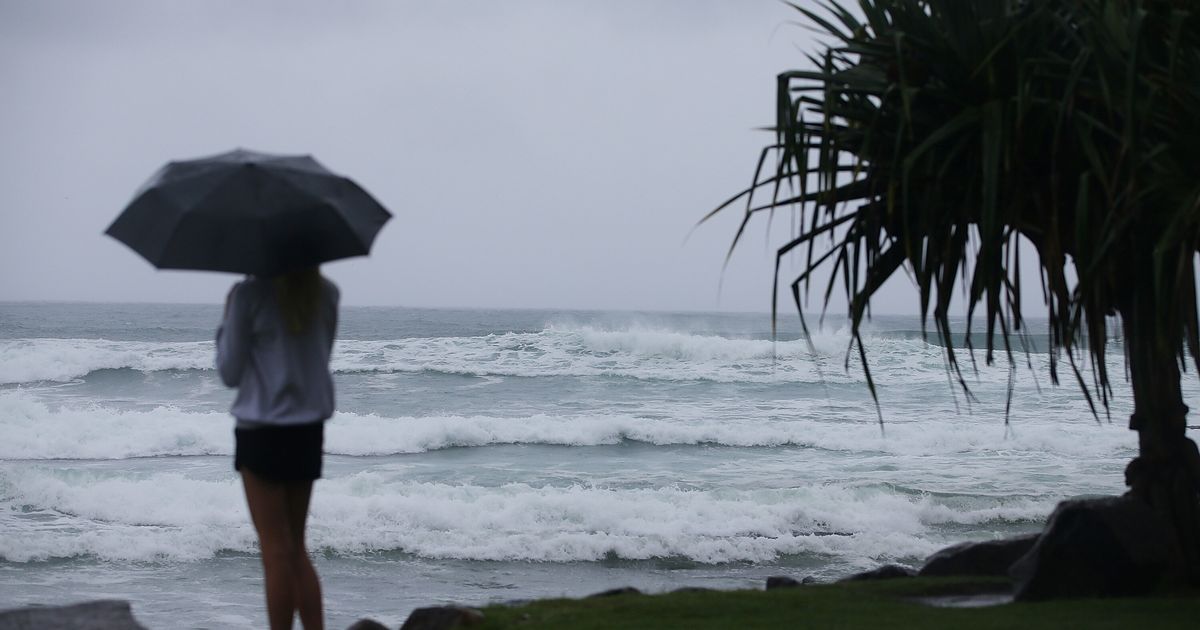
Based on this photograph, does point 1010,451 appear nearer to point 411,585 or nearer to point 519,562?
point 519,562

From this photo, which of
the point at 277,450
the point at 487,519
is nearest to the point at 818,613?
the point at 277,450

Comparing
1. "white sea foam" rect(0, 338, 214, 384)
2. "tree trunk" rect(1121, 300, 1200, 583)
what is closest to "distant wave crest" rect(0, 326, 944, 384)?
"white sea foam" rect(0, 338, 214, 384)

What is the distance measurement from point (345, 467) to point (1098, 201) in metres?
12.7

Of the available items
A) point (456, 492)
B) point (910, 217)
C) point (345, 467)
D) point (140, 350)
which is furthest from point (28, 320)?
point (910, 217)

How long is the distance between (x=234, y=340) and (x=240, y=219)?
395 mm

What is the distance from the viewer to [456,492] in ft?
42.2

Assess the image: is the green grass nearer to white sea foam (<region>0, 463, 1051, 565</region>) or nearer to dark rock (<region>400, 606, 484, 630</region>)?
dark rock (<region>400, 606, 484, 630</region>)

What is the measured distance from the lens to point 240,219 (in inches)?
132

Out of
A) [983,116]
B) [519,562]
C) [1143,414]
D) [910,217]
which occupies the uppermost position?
[983,116]

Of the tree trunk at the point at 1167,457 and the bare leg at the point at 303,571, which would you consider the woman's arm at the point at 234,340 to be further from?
the tree trunk at the point at 1167,457

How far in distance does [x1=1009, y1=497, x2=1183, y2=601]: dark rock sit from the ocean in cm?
78

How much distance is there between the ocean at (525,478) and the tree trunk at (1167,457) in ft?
2.08

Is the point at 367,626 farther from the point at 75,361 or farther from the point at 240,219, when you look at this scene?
the point at 75,361

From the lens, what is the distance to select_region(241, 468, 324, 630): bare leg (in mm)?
3385
